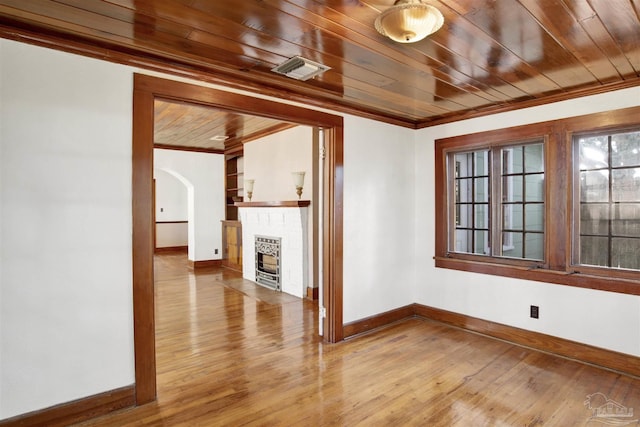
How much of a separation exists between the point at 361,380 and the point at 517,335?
1.73 metres

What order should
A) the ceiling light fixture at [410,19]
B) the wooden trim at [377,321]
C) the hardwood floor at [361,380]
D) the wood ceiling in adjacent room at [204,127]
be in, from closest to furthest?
the ceiling light fixture at [410,19] → the hardwood floor at [361,380] → the wooden trim at [377,321] → the wood ceiling in adjacent room at [204,127]

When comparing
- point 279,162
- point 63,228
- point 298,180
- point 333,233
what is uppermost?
point 279,162

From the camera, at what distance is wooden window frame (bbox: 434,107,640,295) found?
115 inches

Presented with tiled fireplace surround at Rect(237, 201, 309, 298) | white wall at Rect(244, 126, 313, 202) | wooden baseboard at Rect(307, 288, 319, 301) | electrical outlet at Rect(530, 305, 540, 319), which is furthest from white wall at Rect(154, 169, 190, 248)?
electrical outlet at Rect(530, 305, 540, 319)

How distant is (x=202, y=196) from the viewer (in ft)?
25.2

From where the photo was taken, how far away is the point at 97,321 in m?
2.25

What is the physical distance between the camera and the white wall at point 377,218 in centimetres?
367

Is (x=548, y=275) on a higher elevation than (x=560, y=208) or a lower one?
lower

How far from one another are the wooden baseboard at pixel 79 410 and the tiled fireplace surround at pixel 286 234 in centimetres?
312

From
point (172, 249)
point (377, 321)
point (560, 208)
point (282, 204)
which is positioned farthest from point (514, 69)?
point (172, 249)

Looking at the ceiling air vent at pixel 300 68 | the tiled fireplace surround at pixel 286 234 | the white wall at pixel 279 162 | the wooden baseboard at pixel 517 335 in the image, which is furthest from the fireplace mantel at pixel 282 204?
the ceiling air vent at pixel 300 68

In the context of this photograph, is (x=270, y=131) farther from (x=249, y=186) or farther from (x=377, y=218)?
(x=377, y=218)

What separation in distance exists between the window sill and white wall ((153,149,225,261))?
16.8 ft

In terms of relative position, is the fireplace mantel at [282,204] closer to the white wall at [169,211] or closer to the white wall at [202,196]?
the white wall at [202,196]
